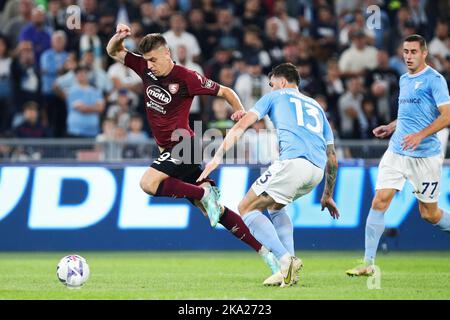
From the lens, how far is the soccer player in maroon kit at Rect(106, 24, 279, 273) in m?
11.4

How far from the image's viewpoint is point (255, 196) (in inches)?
408

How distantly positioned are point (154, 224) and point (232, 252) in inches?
50.2

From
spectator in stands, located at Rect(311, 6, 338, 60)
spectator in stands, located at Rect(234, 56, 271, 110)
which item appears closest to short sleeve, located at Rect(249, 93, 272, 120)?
spectator in stands, located at Rect(234, 56, 271, 110)

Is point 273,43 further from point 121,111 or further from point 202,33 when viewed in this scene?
point 121,111

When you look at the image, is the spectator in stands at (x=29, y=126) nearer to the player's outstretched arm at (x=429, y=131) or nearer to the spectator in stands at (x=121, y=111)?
the spectator in stands at (x=121, y=111)

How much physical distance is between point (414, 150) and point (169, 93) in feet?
9.04

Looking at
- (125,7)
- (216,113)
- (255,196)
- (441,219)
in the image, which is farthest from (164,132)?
(125,7)

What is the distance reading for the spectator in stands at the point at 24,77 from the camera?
1773 centimetres

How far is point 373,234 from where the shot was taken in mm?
11242

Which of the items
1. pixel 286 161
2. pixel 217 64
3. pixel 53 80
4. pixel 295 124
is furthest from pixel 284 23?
pixel 286 161

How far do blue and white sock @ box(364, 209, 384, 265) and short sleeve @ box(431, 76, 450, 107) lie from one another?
135 cm

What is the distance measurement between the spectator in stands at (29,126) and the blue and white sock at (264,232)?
24.5 ft
